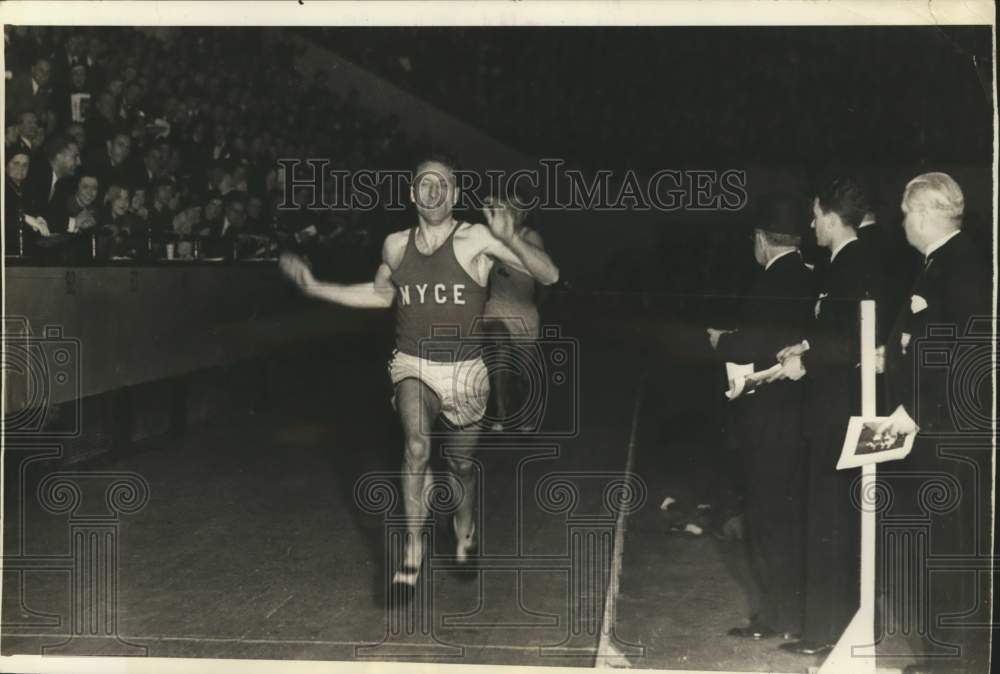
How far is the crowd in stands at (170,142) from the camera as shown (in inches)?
230

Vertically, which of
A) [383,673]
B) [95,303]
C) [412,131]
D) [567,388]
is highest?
[412,131]

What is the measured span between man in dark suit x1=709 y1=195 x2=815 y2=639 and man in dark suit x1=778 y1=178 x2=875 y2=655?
13 centimetres

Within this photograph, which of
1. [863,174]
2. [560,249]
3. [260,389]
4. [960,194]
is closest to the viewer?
[960,194]

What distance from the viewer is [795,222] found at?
15.6 ft

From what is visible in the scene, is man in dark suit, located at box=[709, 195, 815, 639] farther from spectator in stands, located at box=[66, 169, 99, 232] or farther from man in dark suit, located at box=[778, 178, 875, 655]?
spectator in stands, located at box=[66, 169, 99, 232]

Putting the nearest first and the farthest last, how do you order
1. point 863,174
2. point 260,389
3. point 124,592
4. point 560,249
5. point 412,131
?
point 863,174 → point 124,592 → point 560,249 → point 412,131 → point 260,389

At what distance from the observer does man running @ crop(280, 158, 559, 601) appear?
523 centimetres

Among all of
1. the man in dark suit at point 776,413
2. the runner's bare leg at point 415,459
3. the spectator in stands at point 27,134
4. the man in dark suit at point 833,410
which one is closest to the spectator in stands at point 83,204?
the spectator in stands at point 27,134

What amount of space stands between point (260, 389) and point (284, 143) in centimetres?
329

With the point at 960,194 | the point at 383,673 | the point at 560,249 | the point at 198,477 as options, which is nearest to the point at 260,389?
the point at 198,477

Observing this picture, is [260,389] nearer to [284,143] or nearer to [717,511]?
[284,143]

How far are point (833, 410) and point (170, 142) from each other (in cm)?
465

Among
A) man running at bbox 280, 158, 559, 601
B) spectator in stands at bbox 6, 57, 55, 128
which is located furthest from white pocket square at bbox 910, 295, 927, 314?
spectator in stands at bbox 6, 57, 55, 128

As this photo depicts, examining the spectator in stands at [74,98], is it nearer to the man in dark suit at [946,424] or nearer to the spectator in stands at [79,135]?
the spectator in stands at [79,135]
